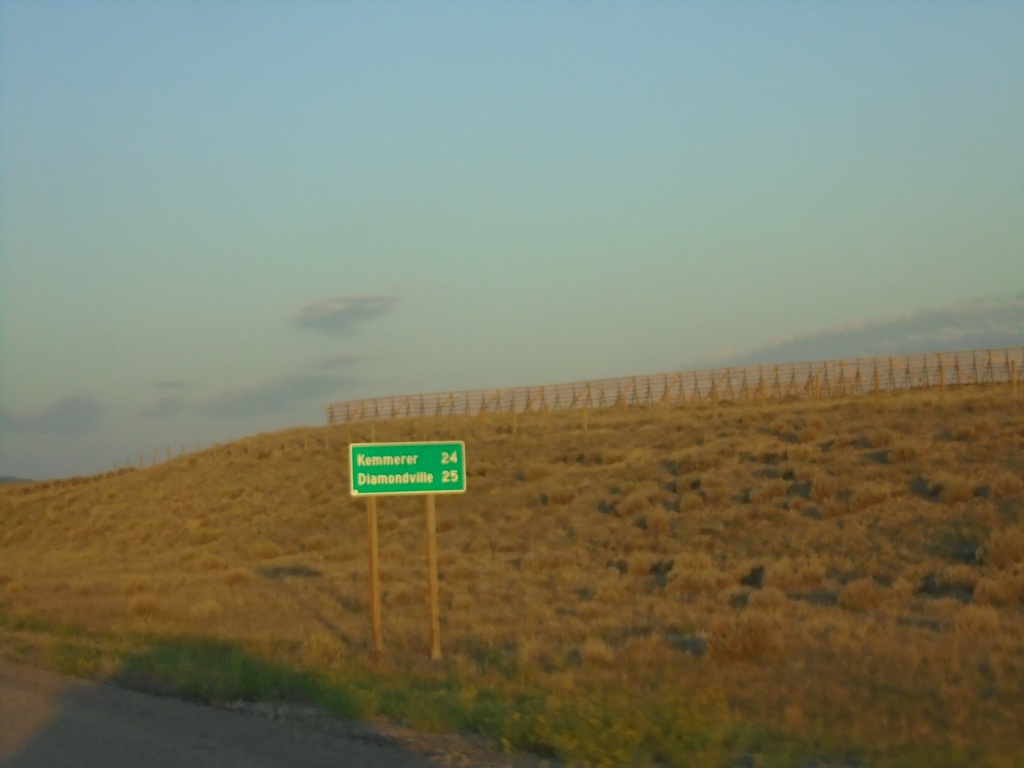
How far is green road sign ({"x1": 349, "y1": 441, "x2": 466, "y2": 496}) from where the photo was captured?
55.7 feet

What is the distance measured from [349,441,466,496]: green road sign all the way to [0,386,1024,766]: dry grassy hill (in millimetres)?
2499

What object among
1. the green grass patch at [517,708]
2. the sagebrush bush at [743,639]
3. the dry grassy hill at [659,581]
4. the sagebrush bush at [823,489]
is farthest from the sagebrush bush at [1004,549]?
the green grass patch at [517,708]

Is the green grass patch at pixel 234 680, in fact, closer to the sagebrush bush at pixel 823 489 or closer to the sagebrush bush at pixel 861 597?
the sagebrush bush at pixel 861 597

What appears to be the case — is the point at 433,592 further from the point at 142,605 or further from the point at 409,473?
the point at 142,605

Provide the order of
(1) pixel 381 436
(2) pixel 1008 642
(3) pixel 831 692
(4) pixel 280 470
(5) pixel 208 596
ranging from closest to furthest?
(3) pixel 831 692 → (2) pixel 1008 642 → (5) pixel 208 596 → (4) pixel 280 470 → (1) pixel 381 436

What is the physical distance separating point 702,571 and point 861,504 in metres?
6.93

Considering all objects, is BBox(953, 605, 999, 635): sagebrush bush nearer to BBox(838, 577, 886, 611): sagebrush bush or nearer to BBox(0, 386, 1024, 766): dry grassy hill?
BBox(0, 386, 1024, 766): dry grassy hill

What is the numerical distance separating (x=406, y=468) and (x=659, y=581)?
1203 cm

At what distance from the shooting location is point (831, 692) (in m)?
12.2

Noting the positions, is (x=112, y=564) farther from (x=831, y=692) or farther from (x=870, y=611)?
(x=831, y=692)

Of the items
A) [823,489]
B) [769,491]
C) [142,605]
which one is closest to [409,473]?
[142,605]

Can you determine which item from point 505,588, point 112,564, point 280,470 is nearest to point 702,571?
point 505,588

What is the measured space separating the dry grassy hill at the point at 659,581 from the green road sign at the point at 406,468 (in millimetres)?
2499

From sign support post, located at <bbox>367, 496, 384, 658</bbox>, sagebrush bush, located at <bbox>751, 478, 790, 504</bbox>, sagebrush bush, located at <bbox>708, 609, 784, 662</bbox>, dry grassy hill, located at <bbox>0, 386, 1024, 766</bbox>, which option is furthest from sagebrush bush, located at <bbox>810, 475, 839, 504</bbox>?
sign support post, located at <bbox>367, 496, 384, 658</bbox>
